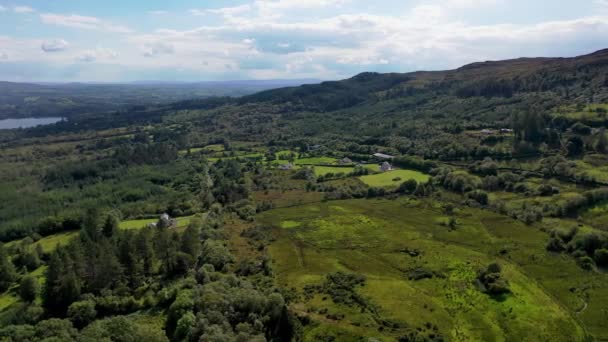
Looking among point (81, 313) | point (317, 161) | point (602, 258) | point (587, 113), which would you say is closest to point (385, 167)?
point (317, 161)

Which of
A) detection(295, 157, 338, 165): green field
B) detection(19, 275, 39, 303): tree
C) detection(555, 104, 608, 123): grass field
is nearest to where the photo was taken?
detection(19, 275, 39, 303): tree

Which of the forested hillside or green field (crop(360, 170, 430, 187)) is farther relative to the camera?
green field (crop(360, 170, 430, 187))

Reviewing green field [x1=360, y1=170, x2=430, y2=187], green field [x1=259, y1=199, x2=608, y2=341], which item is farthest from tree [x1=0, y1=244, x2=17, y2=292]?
green field [x1=360, y1=170, x2=430, y2=187]

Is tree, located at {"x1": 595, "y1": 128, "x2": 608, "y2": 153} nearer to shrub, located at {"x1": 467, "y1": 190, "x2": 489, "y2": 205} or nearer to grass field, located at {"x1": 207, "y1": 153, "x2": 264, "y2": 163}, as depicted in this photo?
shrub, located at {"x1": 467, "y1": 190, "x2": 489, "y2": 205}

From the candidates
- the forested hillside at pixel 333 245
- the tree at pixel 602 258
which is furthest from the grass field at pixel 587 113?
the tree at pixel 602 258

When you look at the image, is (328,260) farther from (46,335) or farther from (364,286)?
(46,335)

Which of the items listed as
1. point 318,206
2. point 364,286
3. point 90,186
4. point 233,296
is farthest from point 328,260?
point 90,186

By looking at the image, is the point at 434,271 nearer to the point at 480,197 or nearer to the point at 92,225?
the point at 480,197
